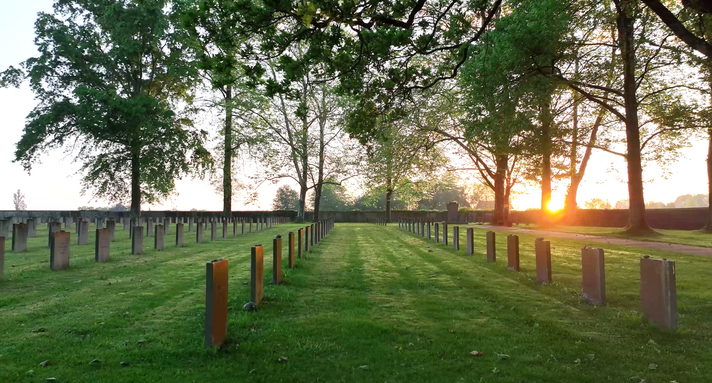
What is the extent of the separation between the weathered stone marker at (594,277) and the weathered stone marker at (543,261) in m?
1.35

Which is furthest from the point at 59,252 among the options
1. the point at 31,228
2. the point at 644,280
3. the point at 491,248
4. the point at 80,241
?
the point at 31,228

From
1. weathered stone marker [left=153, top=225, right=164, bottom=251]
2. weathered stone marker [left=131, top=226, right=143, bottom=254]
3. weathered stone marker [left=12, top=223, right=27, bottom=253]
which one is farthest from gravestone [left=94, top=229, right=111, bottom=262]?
weathered stone marker [left=12, top=223, right=27, bottom=253]

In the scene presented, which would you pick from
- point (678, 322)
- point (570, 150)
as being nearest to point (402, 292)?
point (678, 322)

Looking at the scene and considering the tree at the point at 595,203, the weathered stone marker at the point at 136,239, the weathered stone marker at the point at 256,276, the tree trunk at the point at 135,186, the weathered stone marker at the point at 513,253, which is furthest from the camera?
the tree at the point at 595,203

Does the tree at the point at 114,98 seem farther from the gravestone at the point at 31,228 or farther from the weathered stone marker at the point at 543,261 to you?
the weathered stone marker at the point at 543,261

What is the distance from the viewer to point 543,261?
8.92 metres

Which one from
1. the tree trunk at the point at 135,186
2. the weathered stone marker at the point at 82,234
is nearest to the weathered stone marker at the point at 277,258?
the weathered stone marker at the point at 82,234

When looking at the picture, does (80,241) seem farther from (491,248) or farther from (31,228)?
(491,248)

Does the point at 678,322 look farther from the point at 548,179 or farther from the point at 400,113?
the point at 548,179

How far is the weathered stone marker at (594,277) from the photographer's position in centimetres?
704

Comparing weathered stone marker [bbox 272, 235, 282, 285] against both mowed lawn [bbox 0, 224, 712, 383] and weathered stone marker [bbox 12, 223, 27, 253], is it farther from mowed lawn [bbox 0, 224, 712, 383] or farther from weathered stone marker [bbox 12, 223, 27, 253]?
weathered stone marker [bbox 12, 223, 27, 253]

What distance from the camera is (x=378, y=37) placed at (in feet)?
30.1

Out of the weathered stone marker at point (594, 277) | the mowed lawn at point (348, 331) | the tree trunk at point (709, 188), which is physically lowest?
the mowed lawn at point (348, 331)

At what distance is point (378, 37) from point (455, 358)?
6597mm
